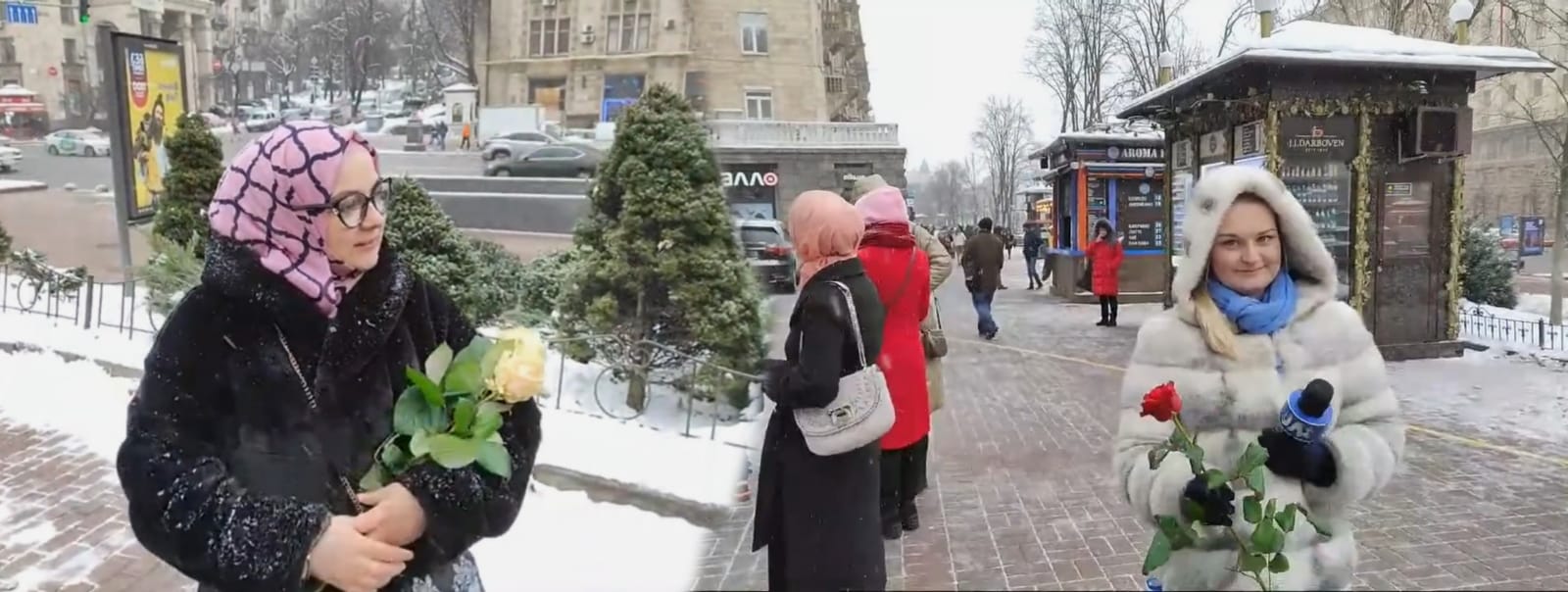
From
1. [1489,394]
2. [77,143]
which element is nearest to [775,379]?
[1489,394]

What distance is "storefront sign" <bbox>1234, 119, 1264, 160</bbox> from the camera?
452cm

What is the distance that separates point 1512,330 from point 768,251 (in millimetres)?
5296

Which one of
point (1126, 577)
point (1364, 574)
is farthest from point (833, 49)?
point (1364, 574)

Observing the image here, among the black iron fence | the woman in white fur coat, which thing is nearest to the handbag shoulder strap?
the woman in white fur coat

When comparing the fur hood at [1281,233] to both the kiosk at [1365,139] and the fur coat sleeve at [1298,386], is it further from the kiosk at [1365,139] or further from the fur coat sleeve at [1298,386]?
the kiosk at [1365,139]

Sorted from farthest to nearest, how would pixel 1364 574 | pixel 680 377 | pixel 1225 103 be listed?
pixel 1225 103, pixel 680 377, pixel 1364 574

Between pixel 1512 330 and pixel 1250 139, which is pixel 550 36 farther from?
pixel 1512 330

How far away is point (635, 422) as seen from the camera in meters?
3.80

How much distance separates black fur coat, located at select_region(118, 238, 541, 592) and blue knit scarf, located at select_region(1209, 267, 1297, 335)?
1.01 meters

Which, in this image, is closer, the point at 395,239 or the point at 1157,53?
the point at 1157,53

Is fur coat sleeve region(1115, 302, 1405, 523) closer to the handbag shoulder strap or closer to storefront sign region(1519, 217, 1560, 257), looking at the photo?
the handbag shoulder strap

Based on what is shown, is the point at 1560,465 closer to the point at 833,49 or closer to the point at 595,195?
the point at 833,49

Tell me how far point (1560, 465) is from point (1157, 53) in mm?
2017

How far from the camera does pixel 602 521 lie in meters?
2.91
